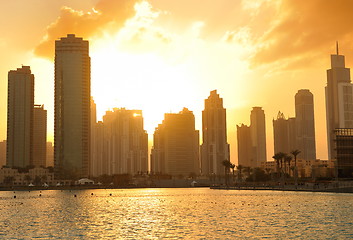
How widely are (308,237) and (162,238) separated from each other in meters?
19.9

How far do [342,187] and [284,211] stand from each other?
7623 cm

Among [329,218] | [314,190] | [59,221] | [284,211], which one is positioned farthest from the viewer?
[314,190]

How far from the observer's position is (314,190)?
185 meters

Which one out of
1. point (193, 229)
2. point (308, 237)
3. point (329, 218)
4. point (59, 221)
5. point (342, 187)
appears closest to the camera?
point (308, 237)

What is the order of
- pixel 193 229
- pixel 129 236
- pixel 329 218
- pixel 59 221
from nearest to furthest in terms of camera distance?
pixel 129 236 → pixel 193 229 → pixel 329 218 → pixel 59 221

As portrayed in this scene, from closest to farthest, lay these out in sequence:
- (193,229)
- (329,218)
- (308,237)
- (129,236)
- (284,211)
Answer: (308,237) < (129,236) < (193,229) < (329,218) < (284,211)

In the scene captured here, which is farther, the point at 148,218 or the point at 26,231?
the point at 148,218

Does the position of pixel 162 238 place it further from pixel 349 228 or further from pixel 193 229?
pixel 349 228

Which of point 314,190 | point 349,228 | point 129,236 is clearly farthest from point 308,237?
point 314,190

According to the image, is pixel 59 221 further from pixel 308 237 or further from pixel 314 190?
pixel 314 190

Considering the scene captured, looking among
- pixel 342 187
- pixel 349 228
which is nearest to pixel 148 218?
pixel 349 228

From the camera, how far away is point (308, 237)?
213 feet

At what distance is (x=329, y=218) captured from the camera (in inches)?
3472

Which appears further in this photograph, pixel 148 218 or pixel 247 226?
pixel 148 218
